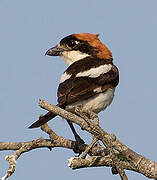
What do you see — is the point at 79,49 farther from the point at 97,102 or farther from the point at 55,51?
the point at 97,102

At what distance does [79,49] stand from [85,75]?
4.22 feet

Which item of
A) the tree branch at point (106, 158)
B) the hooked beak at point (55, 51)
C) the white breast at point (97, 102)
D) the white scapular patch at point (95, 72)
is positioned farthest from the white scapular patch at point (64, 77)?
the tree branch at point (106, 158)

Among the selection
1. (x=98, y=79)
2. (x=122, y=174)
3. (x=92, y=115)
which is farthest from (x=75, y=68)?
(x=122, y=174)

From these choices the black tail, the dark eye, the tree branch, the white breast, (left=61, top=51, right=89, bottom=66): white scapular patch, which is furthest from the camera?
the dark eye

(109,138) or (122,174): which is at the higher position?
(109,138)

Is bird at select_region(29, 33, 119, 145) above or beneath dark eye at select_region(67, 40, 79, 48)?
beneath

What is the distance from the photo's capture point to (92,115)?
4828 millimetres

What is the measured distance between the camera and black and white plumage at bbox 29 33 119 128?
670 centimetres

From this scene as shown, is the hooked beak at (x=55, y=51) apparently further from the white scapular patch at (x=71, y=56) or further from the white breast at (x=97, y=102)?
the white breast at (x=97, y=102)

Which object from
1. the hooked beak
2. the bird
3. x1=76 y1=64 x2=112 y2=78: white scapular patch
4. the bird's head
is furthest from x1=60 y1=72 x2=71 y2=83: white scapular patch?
the hooked beak

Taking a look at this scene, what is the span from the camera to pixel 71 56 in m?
8.21

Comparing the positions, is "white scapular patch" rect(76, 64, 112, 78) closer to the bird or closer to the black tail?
the bird

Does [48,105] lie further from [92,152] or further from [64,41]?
[64,41]

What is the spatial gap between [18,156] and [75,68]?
104 inches
